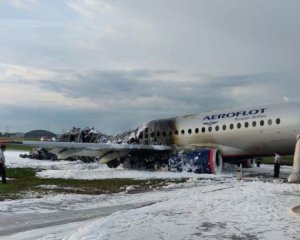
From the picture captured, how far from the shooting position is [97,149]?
26.2 m

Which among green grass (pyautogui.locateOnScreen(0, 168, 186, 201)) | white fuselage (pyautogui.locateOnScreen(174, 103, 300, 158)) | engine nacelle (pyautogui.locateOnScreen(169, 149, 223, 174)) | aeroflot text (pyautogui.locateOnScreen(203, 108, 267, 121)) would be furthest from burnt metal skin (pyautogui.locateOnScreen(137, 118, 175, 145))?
green grass (pyautogui.locateOnScreen(0, 168, 186, 201))

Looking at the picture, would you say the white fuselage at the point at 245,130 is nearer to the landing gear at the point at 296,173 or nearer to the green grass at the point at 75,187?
the landing gear at the point at 296,173

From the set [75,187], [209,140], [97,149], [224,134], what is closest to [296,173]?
[224,134]

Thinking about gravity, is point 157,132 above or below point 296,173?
above

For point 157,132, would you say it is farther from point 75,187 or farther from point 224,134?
point 75,187

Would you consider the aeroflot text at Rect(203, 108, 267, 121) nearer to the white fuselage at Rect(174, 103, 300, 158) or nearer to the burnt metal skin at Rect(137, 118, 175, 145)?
the white fuselage at Rect(174, 103, 300, 158)

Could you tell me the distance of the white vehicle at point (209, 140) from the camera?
2331cm

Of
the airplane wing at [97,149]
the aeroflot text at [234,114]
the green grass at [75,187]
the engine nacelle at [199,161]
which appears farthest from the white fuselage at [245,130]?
the green grass at [75,187]

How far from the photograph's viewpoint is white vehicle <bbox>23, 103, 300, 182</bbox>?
23.3m

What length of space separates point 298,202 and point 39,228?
245 inches

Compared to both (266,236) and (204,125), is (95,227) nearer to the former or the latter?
(266,236)

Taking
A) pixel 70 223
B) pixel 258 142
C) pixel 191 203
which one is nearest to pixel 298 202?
pixel 191 203

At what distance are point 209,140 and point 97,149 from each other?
6.07 meters

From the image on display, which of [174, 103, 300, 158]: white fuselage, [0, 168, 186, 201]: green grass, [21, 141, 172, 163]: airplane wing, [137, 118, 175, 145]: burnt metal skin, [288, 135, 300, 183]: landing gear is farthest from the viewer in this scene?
[137, 118, 175, 145]: burnt metal skin
